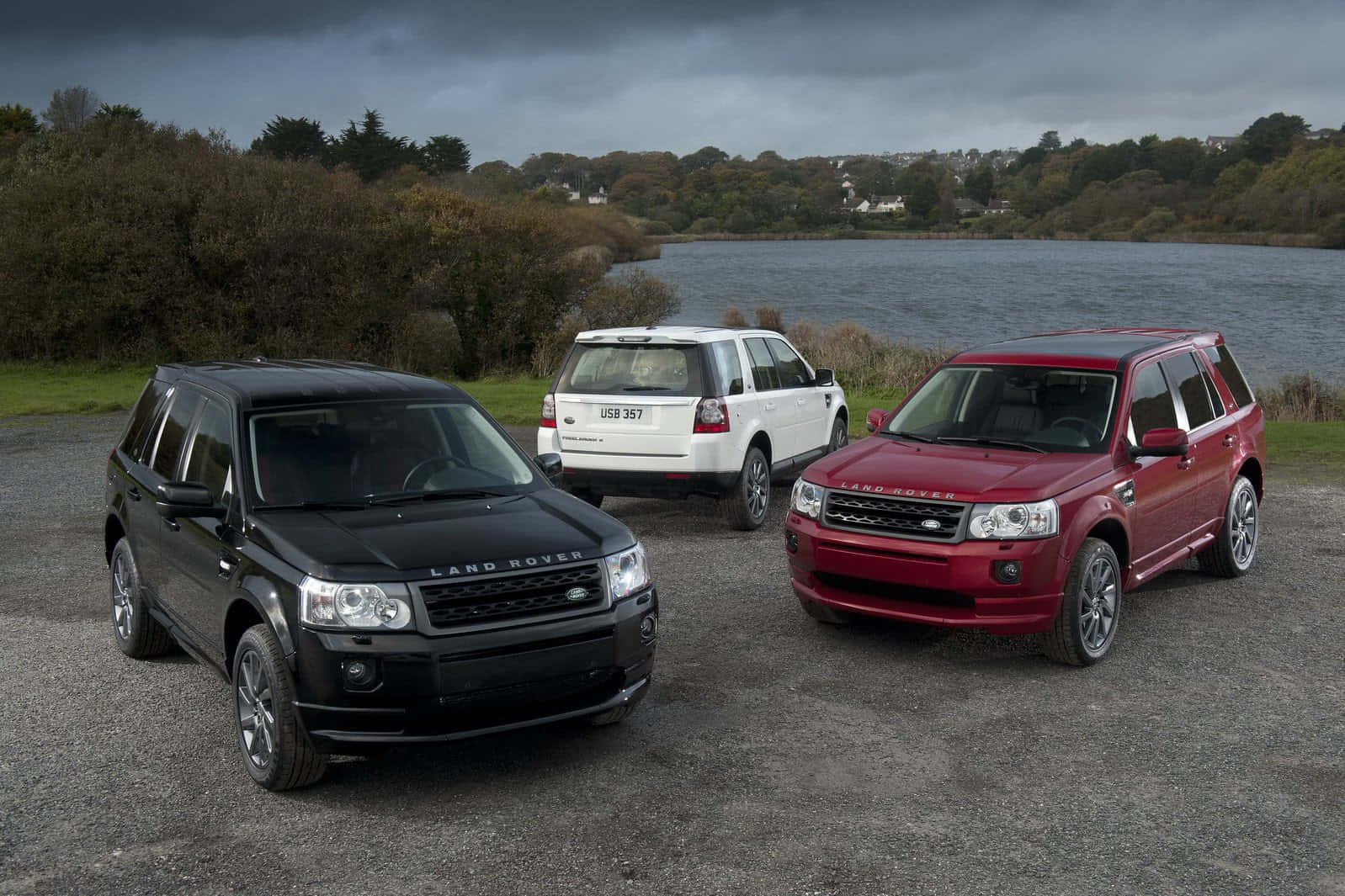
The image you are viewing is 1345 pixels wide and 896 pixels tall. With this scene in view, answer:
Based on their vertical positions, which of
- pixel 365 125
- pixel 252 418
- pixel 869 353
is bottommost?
pixel 869 353

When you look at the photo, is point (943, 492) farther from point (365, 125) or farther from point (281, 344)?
point (365, 125)

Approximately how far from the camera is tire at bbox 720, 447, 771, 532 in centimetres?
1083

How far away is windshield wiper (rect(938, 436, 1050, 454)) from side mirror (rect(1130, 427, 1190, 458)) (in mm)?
596

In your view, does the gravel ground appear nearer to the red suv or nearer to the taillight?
the red suv

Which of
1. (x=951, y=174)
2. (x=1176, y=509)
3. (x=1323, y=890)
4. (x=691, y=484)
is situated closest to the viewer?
(x=1323, y=890)

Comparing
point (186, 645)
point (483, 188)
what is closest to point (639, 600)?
point (186, 645)

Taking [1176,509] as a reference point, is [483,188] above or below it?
above

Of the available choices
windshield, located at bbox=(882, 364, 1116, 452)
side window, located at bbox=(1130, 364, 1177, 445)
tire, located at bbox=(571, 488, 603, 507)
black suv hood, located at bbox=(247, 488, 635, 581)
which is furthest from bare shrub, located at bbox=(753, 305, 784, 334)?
black suv hood, located at bbox=(247, 488, 635, 581)

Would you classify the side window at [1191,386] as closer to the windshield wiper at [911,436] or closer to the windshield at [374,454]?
the windshield wiper at [911,436]

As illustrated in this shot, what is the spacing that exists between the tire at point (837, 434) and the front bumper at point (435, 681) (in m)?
8.31

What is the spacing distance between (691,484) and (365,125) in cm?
7521

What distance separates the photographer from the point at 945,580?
6.78 meters

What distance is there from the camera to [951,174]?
6481 inches

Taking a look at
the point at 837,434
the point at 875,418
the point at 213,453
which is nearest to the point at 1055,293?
the point at 837,434
